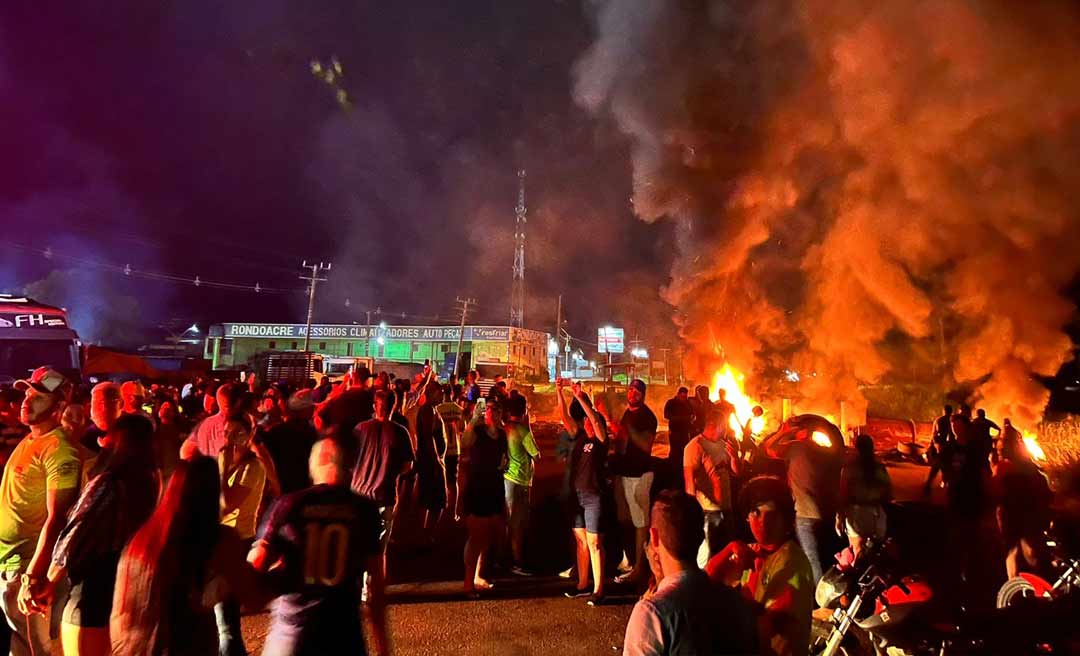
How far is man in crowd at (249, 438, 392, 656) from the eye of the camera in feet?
8.86

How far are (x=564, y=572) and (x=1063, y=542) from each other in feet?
14.3

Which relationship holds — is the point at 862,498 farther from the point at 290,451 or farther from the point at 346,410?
the point at 290,451

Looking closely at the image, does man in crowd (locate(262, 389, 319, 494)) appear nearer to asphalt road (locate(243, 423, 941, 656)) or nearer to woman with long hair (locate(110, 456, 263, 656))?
asphalt road (locate(243, 423, 941, 656))

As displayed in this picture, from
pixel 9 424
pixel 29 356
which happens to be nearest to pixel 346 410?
pixel 9 424

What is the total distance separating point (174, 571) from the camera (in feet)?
9.83

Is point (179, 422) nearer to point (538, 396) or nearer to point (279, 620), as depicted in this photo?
point (279, 620)

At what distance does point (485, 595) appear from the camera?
5.88 metres

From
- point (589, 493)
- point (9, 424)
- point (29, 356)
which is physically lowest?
point (589, 493)

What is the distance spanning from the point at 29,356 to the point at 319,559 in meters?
18.1

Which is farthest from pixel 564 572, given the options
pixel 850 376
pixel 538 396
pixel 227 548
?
pixel 538 396

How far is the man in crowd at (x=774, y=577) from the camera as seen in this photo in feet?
9.44

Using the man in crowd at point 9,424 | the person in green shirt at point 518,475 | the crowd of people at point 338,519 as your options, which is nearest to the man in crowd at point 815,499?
the crowd of people at point 338,519

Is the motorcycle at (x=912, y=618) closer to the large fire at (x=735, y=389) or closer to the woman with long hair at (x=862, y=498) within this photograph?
the woman with long hair at (x=862, y=498)

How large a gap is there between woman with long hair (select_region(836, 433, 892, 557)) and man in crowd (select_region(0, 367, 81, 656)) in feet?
17.4
